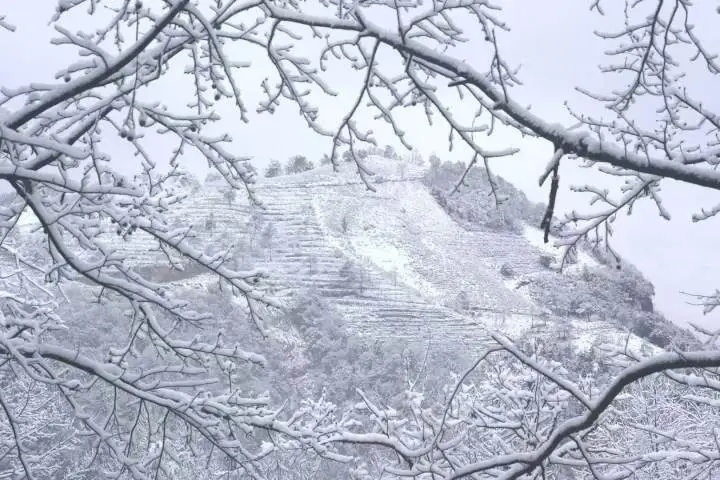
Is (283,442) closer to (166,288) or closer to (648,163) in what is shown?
(166,288)

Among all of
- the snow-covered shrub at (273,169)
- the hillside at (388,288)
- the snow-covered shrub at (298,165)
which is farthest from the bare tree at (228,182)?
the snow-covered shrub at (298,165)

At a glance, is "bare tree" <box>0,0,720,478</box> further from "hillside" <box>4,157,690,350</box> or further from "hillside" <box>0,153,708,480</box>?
"hillside" <box>4,157,690,350</box>

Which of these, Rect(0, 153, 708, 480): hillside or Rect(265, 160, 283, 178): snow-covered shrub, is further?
Rect(265, 160, 283, 178): snow-covered shrub

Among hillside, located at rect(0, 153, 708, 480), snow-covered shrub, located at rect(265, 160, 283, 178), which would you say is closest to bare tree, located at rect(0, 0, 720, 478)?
hillside, located at rect(0, 153, 708, 480)

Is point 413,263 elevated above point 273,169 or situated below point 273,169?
below

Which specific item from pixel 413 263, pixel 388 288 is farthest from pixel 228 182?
pixel 413 263

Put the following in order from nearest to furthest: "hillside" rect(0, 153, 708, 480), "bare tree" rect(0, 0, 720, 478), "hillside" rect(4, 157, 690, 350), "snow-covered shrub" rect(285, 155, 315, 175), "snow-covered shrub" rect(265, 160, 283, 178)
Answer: "bare tree" rect(0, 0, 720, 478), "hillside" rect(0, 153, 708, 480), "hillside" rect(4, 157, 690, 350), "snow-covered shrub" rect(265, 160, 283, 178), "snow-covered shrub" rect(285, 155, 315, 175)

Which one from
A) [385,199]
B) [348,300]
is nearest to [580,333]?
[348,300]

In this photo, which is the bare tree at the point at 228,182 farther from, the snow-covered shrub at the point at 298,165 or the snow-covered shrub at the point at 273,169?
the snow-covered shrub at the point at 298,165

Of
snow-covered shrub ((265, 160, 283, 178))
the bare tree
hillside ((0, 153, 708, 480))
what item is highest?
snow-covered shrub ((265, 160, 283, 178))

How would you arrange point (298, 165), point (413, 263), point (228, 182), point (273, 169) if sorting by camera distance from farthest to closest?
point (298, 165)
point (273, 169)
point (413, 263)
point (228, 182)

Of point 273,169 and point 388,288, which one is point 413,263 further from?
point 273,169

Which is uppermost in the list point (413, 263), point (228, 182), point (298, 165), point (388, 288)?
point (298, 165)

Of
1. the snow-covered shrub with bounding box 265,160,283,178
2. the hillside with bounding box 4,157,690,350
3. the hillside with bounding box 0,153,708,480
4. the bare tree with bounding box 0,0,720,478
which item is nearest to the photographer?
the bare tree with bounding box 0,0,720,478
